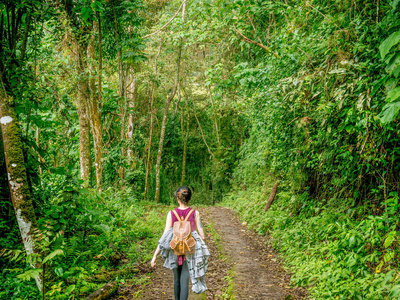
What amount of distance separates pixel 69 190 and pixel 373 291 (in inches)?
197

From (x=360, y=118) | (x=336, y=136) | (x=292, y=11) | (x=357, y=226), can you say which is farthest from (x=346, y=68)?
(x=357, y=226)

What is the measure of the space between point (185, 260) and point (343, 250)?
301 cm

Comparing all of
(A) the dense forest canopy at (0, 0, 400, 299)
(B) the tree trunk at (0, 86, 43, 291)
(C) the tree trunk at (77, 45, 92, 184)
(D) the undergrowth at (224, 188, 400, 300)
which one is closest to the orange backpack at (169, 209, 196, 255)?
(A) the dense forest canopy at (0, 0, 400, 299)

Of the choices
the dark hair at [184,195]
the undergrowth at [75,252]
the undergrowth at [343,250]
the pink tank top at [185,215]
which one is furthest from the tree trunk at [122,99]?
the undergrowth at [343,250]

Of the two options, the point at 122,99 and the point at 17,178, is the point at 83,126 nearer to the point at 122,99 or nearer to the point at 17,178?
the point at 122,99

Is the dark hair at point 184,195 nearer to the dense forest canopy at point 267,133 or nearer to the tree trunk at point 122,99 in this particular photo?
the dense forest canopy at point 267,133

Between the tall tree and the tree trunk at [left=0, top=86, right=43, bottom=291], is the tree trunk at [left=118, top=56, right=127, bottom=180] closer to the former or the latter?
the tall tree

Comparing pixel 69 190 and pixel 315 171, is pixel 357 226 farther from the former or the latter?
pixel 69 190

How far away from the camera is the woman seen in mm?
3887

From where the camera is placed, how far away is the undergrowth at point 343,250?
4082mm

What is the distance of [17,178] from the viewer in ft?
12.5

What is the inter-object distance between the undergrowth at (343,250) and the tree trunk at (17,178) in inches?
173

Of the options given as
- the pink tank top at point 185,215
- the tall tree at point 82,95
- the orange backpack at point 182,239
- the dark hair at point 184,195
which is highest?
the tall tree at point 82,95

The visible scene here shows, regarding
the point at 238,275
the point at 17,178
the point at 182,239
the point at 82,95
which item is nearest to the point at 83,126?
the point at 82,95
